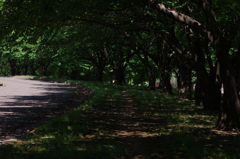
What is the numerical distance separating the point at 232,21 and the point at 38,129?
7.93 metres

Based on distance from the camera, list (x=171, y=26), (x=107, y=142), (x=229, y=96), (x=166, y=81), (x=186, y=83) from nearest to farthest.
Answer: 1. (x=107, y=142)
2. (x=229, y=96)
3. (x=171, y=26)
4. (x=186, y=83)
5. (x=166, y=81)

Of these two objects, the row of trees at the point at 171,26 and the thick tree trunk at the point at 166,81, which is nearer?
the row of trees at the point at 171,26

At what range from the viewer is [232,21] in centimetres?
1139

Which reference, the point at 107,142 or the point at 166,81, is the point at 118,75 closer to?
the point at 166,81

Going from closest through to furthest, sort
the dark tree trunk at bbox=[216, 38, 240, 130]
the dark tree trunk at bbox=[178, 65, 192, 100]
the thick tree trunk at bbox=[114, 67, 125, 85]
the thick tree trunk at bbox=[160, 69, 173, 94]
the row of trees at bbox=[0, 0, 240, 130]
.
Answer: the row of trees at bbox=[0, 0, 240, 130]
the dark tree trunk at bbox=[216, 38, 240, 130]
the dark tree trunk at bbox=[178, 65, 192, 100]
the thick tree trunk at bbox=[160, 69, 173, 94]
the thick tree trunk at bbox=[114, 67, 125, 85]

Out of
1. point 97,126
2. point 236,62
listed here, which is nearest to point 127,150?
point 97,126

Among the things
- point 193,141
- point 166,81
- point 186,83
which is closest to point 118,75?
point 166,81

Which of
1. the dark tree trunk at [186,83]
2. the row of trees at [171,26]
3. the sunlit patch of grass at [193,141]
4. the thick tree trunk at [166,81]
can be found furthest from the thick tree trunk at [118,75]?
the sunlit patch of grass at [193,141]

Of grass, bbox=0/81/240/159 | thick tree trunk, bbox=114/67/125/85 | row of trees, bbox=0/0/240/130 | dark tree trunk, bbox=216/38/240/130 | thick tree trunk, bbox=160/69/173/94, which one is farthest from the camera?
thick tree trunk, bbox=114/67/125/85

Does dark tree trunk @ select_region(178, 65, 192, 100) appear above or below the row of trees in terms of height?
below

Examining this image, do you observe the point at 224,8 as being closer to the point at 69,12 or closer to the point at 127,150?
the point at 69,12

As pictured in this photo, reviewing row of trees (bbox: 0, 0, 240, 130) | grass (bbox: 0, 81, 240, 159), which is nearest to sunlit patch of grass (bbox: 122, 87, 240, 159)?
grass (bbox: 0, 81, 240, 159)

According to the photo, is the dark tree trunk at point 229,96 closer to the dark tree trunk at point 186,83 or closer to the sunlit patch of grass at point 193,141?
the sunlit patch of grass at point 193,141

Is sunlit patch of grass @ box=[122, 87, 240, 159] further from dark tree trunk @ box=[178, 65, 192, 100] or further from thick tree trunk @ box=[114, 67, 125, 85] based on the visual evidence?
thick tree trunk @ box=[114, 67, 125, 85]
